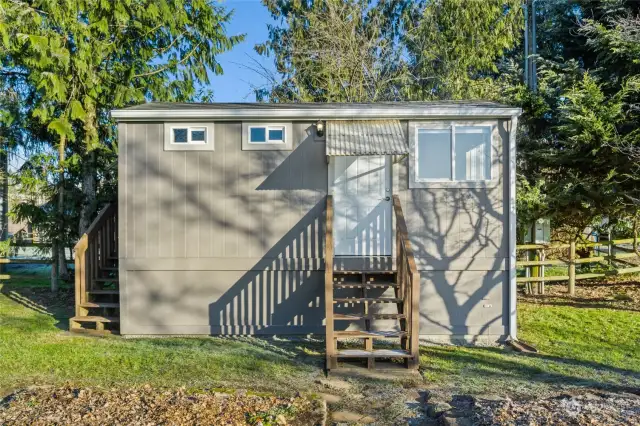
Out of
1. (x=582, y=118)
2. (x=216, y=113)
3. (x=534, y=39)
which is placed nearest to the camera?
(x=216, y=113)

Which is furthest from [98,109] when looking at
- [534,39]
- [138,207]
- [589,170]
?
[534,39]

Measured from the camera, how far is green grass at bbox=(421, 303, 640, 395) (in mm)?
4707

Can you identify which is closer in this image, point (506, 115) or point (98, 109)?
point (506, 115)

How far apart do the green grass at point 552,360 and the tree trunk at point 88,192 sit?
7.10m

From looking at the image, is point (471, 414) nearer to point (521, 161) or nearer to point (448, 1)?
point (521, 161)

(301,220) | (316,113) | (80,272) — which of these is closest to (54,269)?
(80,272)

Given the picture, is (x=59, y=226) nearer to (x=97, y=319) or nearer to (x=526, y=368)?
(x=97, y=319)

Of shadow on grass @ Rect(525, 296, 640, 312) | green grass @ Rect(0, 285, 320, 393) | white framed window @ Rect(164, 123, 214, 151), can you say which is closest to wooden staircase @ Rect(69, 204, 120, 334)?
green grass @ Rect(0, 285, 320, 393)

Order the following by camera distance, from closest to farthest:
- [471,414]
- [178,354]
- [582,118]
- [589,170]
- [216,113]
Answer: [471,414], [178,354], [216,113], [582,118], [589,170]

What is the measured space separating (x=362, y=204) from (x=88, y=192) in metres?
6.07

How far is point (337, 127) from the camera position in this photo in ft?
21.2

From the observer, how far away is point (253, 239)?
21.5 ft

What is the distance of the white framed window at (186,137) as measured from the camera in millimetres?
6543

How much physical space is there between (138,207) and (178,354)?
2.22 metres
